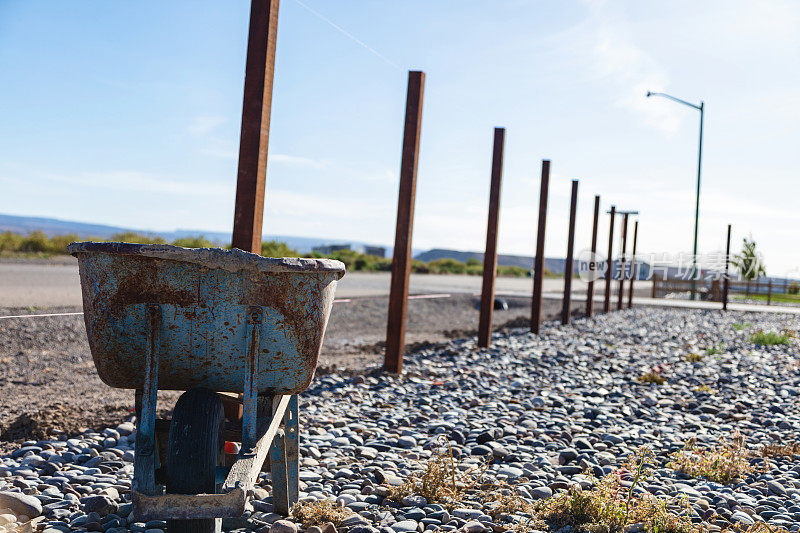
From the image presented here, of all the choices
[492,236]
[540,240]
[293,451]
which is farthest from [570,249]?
[293,451]

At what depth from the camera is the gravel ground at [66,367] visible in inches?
173

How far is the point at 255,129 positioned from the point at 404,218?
303 cm

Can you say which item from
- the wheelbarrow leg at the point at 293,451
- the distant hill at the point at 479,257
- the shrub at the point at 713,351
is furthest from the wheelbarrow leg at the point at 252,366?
the distant hill at the point at 479,257

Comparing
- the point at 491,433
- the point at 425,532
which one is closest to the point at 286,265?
the point at 425,532

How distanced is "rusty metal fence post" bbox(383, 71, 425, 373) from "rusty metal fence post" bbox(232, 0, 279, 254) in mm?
2870

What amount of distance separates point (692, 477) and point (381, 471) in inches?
80.1

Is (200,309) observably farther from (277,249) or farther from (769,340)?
(277,249)

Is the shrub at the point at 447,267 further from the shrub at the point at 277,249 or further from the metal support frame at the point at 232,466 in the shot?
the metal support frame at the point at 232,466

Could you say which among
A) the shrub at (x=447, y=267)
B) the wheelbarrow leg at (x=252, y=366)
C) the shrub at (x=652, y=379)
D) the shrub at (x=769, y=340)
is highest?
the shrub at (x=447, y=267)

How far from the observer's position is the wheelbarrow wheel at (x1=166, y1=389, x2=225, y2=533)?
7.56 ft

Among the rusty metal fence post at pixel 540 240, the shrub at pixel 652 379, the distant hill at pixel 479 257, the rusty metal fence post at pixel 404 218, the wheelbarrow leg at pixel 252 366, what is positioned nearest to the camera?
the wheelbarrow leg at pixel 252 366

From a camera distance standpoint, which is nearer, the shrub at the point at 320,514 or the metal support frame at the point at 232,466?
the metal support frame at the point at 232,466

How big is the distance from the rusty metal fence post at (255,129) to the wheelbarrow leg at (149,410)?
5.25 ft

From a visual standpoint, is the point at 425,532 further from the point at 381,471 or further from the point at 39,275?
the point at 39,275
